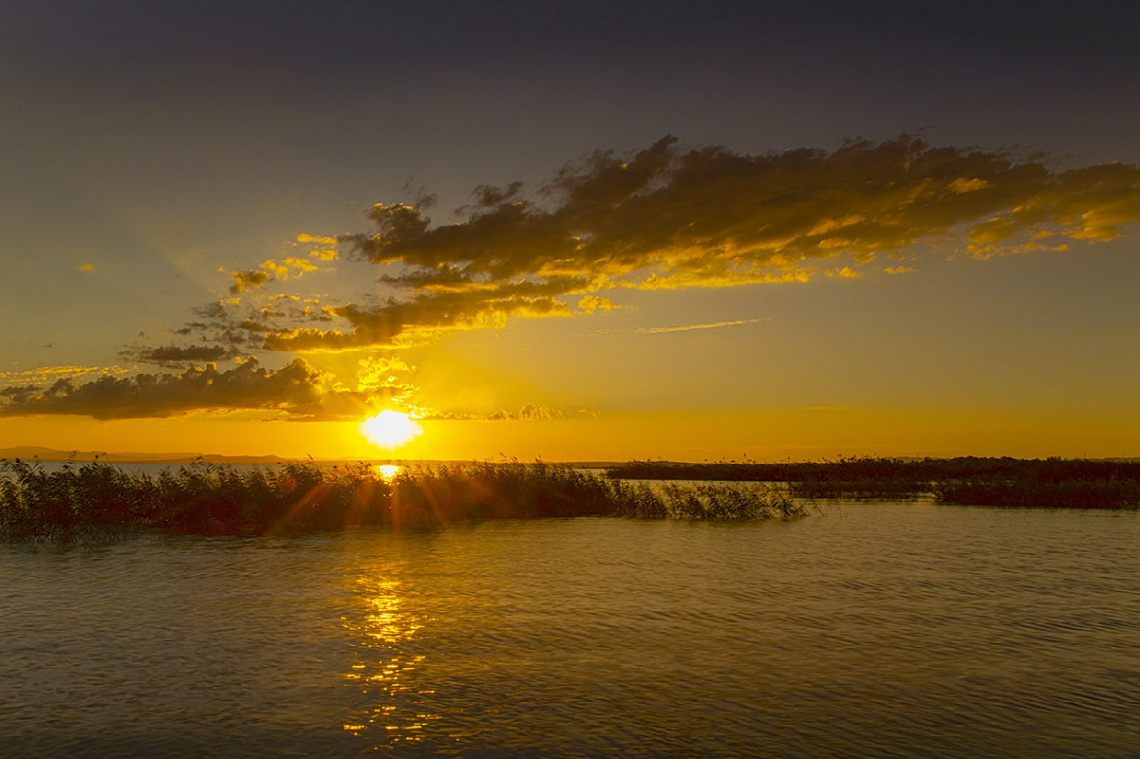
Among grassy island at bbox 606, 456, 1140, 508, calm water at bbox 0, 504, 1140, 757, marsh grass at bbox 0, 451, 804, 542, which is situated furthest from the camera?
grassy island at bbox 606, 456, 1140, 508

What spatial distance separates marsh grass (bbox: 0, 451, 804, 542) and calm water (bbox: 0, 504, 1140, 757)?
6391 mm

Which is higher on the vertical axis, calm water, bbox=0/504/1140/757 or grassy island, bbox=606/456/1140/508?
grassy island, bbox=606/456/1140/508

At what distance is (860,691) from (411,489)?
3535cm

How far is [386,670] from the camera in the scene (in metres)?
15.3

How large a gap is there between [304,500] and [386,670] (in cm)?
2905

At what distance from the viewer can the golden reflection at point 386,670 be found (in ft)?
39.9

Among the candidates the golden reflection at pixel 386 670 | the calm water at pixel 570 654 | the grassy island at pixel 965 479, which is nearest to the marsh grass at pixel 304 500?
the calm water at pixel 570 654

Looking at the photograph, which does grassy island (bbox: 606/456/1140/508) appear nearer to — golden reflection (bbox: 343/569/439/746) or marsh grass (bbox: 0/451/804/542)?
marsh grass (bbox: 0/451/804/542)

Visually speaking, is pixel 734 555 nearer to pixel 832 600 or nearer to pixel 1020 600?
pixel 832 600

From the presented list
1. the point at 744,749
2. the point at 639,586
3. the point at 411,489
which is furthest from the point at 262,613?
the point at 411,489

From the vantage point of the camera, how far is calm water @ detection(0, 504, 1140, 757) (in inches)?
466

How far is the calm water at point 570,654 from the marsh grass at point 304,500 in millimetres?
6391

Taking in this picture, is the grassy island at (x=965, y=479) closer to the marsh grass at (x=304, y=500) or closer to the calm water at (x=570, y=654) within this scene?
the marsh grass at (x=304, y=500)

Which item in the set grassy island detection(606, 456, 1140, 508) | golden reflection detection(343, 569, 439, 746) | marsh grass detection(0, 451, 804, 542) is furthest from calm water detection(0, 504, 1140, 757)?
grassy island detection(606, 456, 1140, 508)
